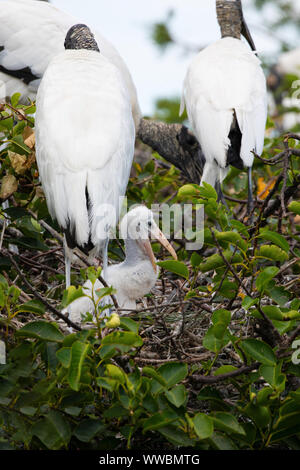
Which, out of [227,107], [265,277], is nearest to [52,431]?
[265,277]

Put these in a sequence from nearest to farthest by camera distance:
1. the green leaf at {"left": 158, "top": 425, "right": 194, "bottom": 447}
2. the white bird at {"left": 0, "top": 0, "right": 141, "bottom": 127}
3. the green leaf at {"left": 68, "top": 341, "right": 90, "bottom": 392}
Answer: the green leaf at {"left": 68, "top": 341, "right": 90, "bottom": 392}
the green leaf at {"left": 158, "top": 425, "right": 194, "bottom": 447}
the white bird at {"left": 0, "top": 0, "right": 141, "bottom": 127}

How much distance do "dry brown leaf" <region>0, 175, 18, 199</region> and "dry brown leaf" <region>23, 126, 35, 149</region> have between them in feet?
0.45

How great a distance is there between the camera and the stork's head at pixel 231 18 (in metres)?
5.29

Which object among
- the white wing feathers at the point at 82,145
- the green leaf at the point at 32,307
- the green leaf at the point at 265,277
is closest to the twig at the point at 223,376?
the green leaf at the point at 265,277

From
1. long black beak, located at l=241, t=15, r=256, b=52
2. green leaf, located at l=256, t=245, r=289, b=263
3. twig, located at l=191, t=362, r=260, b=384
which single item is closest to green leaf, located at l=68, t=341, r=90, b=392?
twig, located at l=191, t=362, r=260, b=384

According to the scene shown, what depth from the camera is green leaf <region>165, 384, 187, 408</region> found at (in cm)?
193

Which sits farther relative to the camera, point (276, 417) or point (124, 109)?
point (124, 109)

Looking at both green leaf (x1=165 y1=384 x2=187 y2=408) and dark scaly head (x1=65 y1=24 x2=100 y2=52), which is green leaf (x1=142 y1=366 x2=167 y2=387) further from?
dark scaly head (x1=65 y1=24 x2=100 y2=52)

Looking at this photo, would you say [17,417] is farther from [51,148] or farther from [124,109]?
[124,109]

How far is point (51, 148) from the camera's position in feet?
8.55

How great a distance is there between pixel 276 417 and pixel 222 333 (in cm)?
27

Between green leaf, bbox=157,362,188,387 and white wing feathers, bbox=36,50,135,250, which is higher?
white wing feathers, bbox=36,50,135,250

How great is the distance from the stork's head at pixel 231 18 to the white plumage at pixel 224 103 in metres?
1.12

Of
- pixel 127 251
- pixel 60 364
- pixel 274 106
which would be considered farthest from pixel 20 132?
pixel 274 106
